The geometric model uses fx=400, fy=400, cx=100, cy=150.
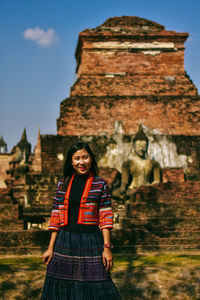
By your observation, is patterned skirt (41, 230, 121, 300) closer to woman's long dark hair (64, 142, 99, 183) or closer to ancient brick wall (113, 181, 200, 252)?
woman's long dark hair (64, 142, 99, 183)

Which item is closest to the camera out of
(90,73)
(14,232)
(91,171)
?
(91,171)

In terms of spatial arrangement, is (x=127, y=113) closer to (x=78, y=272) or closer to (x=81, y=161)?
(x=81, y=161)

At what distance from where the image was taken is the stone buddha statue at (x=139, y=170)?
10688 millimetres

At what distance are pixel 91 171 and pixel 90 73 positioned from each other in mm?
11505

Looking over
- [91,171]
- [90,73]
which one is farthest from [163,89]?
[91,171]

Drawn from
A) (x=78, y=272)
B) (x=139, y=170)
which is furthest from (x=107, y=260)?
(x=139, y=170)

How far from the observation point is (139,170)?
35.6 ft

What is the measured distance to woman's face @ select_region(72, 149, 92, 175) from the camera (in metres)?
3.18

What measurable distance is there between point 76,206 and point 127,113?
10.7 meters

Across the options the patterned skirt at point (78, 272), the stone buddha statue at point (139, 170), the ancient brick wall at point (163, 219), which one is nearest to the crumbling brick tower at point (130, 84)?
the stone buddha statue at point (139, 170)

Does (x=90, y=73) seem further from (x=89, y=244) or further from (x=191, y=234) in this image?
(x=89, y=244)

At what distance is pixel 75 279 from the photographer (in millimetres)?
2799

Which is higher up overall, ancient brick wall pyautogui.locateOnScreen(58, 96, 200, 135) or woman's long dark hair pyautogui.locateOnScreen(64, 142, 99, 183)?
ancient brick wall pyautogui.locateOnScreen(58, 96, 200, 135)

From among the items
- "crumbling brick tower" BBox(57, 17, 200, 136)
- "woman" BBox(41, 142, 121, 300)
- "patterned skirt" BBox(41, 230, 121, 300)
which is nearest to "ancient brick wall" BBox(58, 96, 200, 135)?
"crumbling brick tower" BBox(57, 17, 200, 136)
